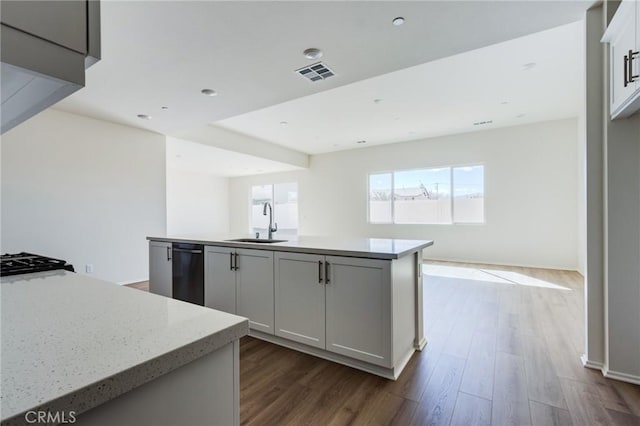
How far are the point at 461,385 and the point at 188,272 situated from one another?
2.72 metres

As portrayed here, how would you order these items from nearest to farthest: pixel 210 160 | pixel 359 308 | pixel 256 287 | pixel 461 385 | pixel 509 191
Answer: pixel 461 385
pixel 359 308
pixel 256 287
pixel 509 191
pixel 210 160

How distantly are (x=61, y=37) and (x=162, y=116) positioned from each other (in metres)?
4.24

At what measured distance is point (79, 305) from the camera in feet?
2.96

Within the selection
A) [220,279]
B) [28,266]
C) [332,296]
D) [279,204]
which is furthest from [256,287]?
[279,204]

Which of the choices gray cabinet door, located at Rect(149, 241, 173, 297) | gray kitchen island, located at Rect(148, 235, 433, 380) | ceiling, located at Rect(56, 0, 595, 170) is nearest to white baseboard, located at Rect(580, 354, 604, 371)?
gray kitchen island, located at Rect(148, 235, 433, 380)

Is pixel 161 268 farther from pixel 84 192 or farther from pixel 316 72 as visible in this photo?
pixel 316 72

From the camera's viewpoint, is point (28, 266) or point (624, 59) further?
point (624, 59)

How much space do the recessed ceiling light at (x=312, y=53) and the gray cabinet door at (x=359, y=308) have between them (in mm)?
1882

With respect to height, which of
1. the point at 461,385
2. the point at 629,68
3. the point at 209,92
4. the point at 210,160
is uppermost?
the point at 209,92

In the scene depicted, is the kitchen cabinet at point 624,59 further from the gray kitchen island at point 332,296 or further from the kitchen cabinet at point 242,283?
the kitchen cabinet at point 242,283

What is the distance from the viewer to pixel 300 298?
2.32m

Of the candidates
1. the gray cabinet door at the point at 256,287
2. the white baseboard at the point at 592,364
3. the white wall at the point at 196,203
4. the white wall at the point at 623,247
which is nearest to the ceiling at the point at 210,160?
the white wall at the point at 196,203

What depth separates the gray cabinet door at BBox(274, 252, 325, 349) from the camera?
223 cm

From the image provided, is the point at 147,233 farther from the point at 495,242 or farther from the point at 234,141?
the point at 495,242
